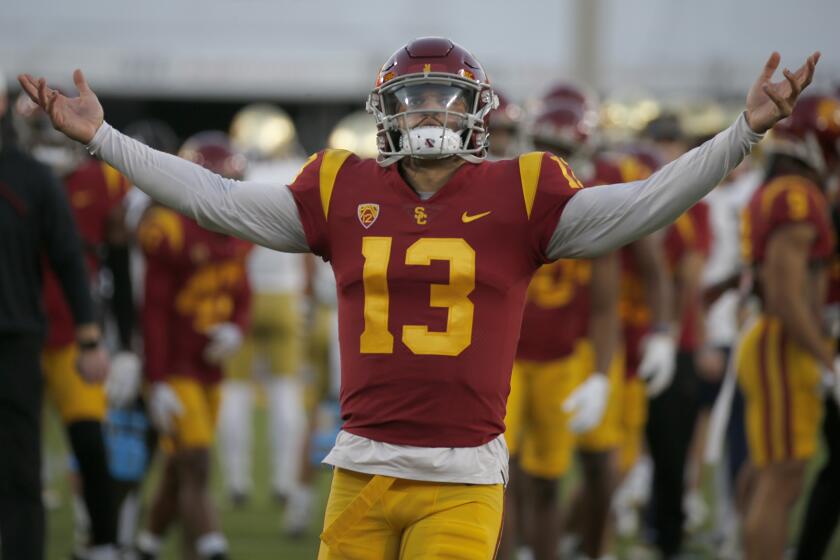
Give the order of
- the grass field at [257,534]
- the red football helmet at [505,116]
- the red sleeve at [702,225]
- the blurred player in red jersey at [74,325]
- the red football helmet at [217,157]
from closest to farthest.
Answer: the blurred player in red jersey at [74,325]
the red football helmet at [505,116]
the red football helmet at [217,157]
the grass field at [257,534]
the red sleeve at [702,225]

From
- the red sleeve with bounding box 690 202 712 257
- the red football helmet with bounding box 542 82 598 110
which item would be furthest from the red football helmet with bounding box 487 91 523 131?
the red sleeve with bounding box 690 202 712 257

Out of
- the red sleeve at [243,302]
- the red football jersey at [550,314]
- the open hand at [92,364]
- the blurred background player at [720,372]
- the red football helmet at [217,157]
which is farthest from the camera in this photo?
the blurred background player at [720,372]

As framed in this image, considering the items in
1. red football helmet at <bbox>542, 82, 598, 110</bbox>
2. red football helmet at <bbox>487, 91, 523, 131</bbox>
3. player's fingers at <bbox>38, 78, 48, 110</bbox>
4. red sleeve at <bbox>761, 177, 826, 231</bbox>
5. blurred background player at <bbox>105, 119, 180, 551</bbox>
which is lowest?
blurred background player at <bbox>105, 119, 180, 551</bbox>

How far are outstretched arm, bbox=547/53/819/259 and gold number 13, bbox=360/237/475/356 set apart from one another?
245 mm

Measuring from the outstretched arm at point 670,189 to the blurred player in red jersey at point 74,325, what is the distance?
2.64m

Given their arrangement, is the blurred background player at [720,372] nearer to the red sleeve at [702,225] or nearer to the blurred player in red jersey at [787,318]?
the red sleeve at [702,225]

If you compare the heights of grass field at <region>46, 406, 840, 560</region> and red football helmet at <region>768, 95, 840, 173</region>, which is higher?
red football helmet at <region>768, 95, 840, 173</region>

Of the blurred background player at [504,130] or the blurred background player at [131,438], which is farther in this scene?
the blurred background player at [131,438]

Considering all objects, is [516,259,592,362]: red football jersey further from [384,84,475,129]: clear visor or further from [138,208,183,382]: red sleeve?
[384,84,475,129]: clear visor

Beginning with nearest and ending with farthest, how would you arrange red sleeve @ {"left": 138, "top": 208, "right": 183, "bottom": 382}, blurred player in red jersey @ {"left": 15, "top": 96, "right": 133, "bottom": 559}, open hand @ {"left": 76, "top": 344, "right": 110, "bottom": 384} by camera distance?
open hand @ {"left": 76, "top": 344, "right": 110, "bottom": 384}
blurred player in red jersey @ {"left": 15, "top": 96, "right": 133, "bottom": 559}
red sleeve @ {"left": 138, "top": 208, "right": 183, "bottom": 382}

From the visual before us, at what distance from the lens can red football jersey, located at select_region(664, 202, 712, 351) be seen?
6992 millimetres

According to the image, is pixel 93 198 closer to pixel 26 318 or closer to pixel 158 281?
pixel 158 281

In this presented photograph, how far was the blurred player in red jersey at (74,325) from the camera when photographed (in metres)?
5.56

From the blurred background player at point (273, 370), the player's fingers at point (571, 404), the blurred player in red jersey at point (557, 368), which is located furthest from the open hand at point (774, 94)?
the blurred background player at point (273, 370)
